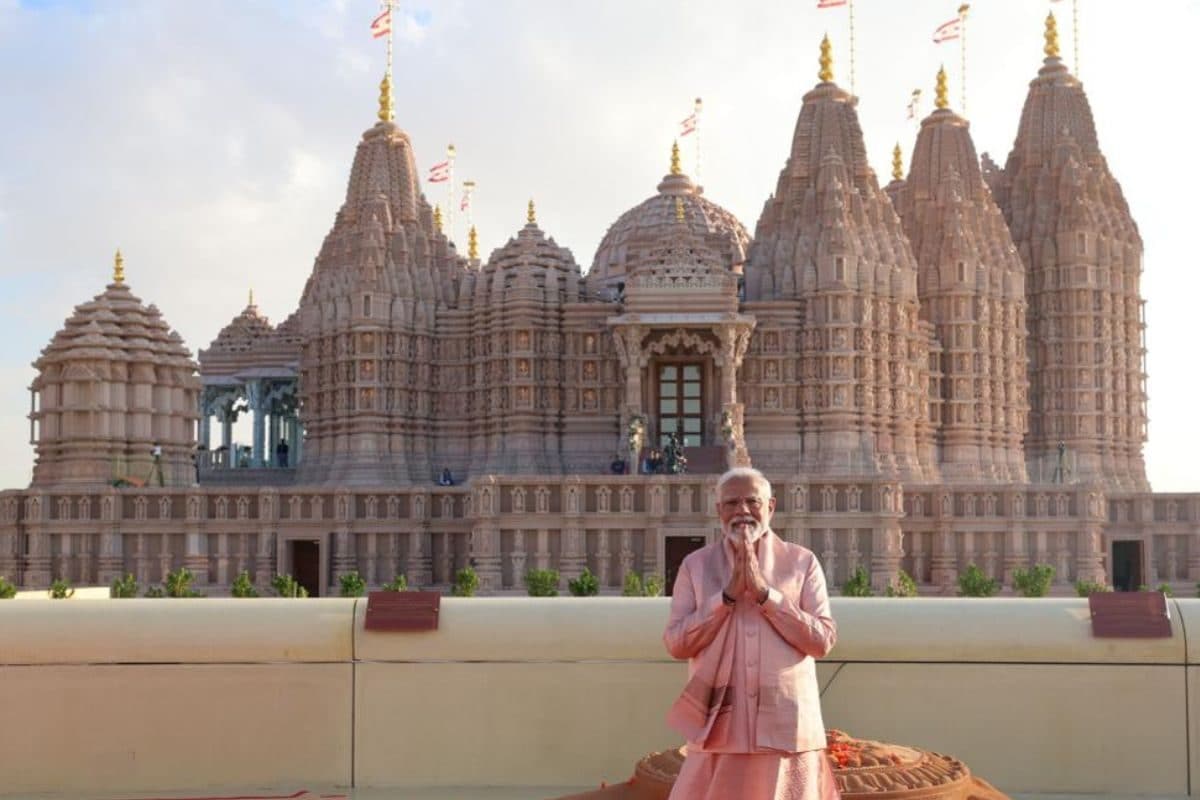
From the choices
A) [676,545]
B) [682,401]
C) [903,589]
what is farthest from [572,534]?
[682,401]

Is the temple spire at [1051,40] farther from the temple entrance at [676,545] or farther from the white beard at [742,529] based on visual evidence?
the white beard at [742,529]

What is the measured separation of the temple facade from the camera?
44.2m

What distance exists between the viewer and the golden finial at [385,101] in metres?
58.9

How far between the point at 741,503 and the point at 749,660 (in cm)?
73

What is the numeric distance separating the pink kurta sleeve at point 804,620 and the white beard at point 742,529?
0.27m

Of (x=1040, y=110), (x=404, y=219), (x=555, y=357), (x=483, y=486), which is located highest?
(x=1040, y=110)

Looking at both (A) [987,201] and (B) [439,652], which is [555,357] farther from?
(B) [439,652]

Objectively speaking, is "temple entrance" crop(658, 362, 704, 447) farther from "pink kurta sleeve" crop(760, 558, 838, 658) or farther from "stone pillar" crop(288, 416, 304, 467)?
"pink kurta sleeve" crop(760, 558, 838, 658)

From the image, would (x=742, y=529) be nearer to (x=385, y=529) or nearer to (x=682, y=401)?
(x=385, y=529)

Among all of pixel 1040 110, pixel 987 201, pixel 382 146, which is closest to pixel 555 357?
pixel 382 146

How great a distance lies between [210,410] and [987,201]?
3503cm

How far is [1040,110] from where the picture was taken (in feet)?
210

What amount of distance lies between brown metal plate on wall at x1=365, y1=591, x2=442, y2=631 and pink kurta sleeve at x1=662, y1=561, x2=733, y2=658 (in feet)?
11.4

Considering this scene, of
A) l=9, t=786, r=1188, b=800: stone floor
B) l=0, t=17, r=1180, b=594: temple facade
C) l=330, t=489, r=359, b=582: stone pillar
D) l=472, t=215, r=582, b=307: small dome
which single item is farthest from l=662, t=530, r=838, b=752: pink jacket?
l=472, t=215, r=582, b=307: small dome
